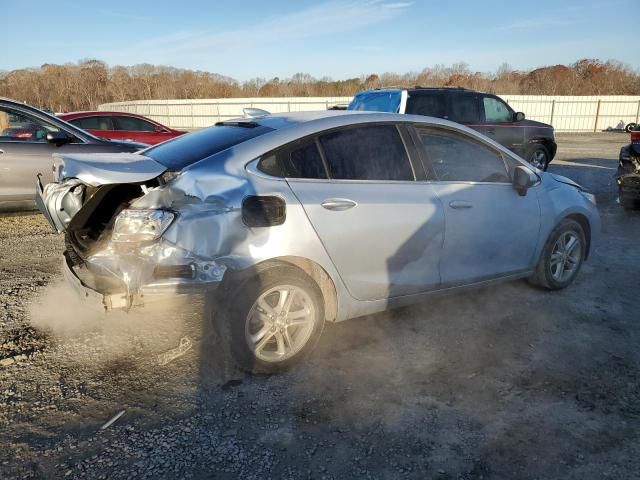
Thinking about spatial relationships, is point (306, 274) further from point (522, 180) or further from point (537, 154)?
point (537, 154)

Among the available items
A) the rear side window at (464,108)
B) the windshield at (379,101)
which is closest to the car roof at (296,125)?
the windshield at (379,101)

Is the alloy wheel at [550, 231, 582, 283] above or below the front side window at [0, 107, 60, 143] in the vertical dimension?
below

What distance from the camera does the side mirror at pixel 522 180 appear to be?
3961 millimetres

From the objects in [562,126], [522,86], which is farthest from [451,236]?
[522,86]

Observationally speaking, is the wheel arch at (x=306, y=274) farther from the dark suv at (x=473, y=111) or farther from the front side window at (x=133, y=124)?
the front side window at (x=133, y=124)

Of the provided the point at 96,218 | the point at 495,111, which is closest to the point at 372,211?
the point at 96,218

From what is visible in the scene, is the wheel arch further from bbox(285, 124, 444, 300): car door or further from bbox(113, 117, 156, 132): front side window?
bbox(113, 117, 156, 132): front side window

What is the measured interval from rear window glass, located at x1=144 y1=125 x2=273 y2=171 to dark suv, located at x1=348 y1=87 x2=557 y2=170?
20.1 feet

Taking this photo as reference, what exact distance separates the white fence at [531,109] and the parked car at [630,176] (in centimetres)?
2007

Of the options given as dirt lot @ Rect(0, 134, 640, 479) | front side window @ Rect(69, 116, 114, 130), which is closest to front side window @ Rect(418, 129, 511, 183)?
dirt lot @ Rect(0, 134, 640, 479)

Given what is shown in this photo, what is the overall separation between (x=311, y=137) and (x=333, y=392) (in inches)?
64.5

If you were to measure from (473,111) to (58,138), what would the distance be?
7883mm

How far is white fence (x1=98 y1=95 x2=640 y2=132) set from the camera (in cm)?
2686

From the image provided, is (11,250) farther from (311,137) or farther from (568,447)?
(568,447)
